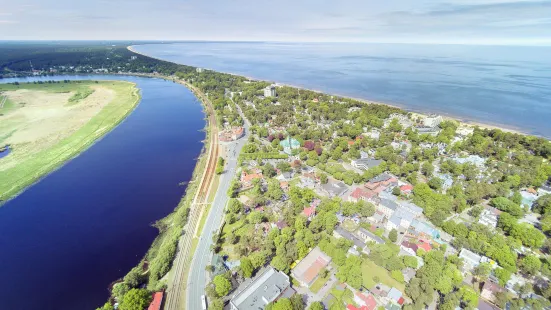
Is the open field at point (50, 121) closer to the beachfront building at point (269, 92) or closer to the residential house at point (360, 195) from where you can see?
the beachfront building at point (269, 92)

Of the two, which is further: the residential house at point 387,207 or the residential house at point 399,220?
the residential house at point 387,207

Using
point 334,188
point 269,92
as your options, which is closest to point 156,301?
point 334,188

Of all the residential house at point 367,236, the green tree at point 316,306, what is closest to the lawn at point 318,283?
the green tree at point 316,306

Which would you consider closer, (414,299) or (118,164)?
(414,299)

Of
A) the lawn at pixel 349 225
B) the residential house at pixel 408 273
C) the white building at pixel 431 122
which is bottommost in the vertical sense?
the residential house at pixel 408 273

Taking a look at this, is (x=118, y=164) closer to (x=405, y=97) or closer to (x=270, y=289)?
(x=270, y=289)

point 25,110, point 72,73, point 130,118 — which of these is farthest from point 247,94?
point 72,73

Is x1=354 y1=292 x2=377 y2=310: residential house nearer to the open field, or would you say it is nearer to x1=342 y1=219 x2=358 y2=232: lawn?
x1=342 y1=219 x2=358 y2=232: lawn

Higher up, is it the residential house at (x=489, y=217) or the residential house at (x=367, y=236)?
the residential house at (x=489, y=217)
